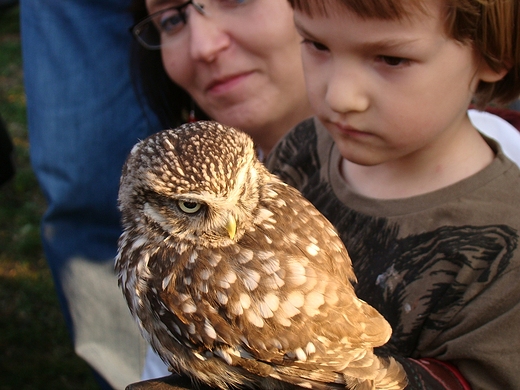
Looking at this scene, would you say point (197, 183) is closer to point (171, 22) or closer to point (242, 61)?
point (242, 61)

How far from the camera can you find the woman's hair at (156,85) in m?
3.10

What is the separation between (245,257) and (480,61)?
960mm

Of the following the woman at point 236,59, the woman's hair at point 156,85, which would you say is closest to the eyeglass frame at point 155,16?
the woman at point 236,59

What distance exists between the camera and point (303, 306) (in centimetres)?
147

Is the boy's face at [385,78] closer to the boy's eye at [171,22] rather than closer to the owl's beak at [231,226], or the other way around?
the owl's beak at [231,226]

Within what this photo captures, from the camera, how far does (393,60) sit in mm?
1557

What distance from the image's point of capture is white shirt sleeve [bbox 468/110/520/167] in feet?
6.78

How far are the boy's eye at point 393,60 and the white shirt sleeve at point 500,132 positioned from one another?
0.68 metres

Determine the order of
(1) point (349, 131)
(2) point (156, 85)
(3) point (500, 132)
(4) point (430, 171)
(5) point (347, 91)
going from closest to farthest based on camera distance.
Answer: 1. (5) point (347, 91)
2. (1) point (349, 131)
3. (4) point (430, 171)
4. (3) point (500, 132)
5. (2) point (156, 85)

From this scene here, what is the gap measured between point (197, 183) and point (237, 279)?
0.31 m

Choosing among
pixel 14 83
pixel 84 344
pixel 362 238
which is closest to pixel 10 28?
pixel 14 83

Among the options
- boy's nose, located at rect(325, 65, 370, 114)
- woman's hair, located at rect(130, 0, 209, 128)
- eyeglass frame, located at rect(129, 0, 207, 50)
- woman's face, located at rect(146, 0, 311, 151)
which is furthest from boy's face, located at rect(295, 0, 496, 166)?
woman's hair, located at rect(130, 0, 209, 128)

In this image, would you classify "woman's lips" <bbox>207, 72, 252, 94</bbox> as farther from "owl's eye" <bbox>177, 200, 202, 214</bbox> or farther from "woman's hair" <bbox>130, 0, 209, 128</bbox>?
"owl's eye" <bbox>177, 200, 202, 214</bbox>

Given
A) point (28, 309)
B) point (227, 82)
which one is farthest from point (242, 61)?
point (28, 309)
